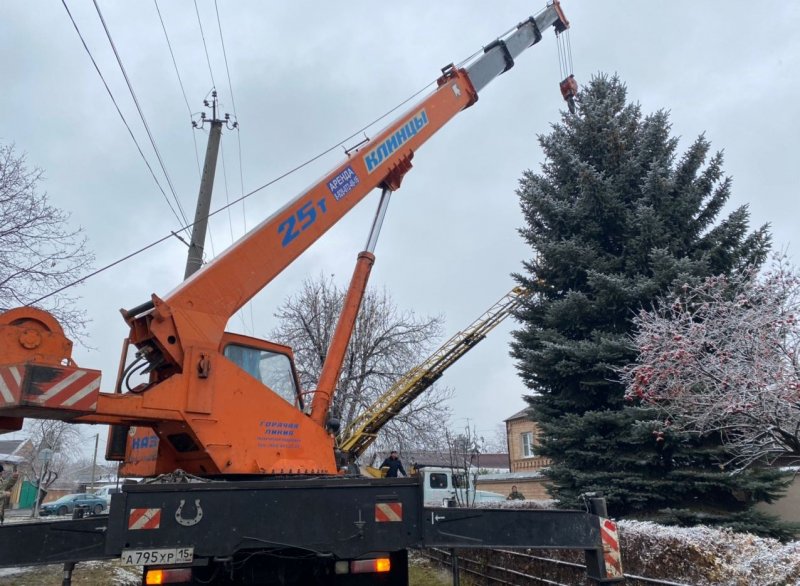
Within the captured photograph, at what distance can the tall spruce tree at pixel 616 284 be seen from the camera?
1072 cm

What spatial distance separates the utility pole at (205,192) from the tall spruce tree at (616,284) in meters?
7.17

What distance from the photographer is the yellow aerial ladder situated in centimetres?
1953

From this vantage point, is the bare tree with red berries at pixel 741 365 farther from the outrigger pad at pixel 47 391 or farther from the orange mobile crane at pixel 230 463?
the outrigger pad at pixel 47 391

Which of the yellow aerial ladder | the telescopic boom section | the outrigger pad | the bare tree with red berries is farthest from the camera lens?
the yellow aerial ladder

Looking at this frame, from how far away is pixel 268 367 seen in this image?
20.3ft

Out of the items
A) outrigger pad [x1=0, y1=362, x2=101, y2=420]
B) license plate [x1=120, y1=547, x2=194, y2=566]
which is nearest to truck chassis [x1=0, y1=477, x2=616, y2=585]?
license plate [x1=120, y1=547, x2=194, y2=566]

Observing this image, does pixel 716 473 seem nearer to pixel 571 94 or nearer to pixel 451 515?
pixel 451 515

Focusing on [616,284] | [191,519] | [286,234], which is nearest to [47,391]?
[191,519]

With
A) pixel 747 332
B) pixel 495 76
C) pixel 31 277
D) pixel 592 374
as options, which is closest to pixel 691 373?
pixel 747 332

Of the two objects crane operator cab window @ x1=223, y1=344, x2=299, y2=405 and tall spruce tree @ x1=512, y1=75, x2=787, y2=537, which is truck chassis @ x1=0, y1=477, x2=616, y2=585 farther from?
tall spruce tree @ x1=512, y1=75, x2=787, y2=537

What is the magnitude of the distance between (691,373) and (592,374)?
128 inches

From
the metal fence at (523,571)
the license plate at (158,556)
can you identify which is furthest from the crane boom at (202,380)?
the metal fence at (523,571)

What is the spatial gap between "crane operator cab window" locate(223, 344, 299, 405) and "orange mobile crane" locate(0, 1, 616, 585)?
0.04 feet

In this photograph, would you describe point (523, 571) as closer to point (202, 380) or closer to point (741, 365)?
point (741, 365)
